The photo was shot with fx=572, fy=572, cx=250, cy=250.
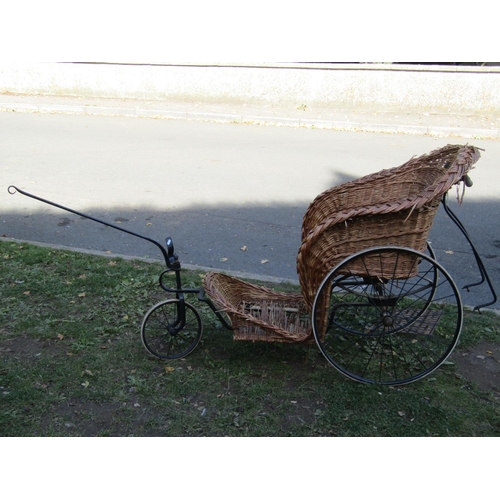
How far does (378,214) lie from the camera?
3141mm

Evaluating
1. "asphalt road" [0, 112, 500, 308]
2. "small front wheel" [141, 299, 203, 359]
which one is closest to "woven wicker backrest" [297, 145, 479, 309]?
"small front wheel" [141, 299, 203, 359]

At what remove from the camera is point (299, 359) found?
3764 mm

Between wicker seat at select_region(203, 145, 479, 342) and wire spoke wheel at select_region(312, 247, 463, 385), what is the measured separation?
55 mm

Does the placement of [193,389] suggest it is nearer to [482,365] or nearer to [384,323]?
[384,323]

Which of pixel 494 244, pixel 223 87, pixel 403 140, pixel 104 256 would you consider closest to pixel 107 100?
pixel 223 87

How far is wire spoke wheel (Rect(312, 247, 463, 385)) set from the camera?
329 centimetres

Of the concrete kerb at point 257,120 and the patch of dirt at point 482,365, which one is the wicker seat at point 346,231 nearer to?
the patch of dirt at point 482,365

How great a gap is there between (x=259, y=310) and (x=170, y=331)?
0.64 m

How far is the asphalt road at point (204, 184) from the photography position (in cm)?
577

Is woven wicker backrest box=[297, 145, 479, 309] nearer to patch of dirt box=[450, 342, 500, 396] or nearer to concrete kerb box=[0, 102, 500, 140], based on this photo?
patch of dirt box=[450, 342, 500, 396]

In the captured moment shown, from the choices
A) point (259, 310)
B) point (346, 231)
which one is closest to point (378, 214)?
point (346, 231)

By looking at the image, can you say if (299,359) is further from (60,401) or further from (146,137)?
(146,137)

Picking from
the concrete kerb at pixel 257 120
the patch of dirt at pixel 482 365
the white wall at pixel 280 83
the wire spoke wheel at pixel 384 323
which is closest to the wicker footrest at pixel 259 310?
the wire spoke wheel at pixel 384 323

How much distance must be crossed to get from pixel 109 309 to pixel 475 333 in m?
2.70
